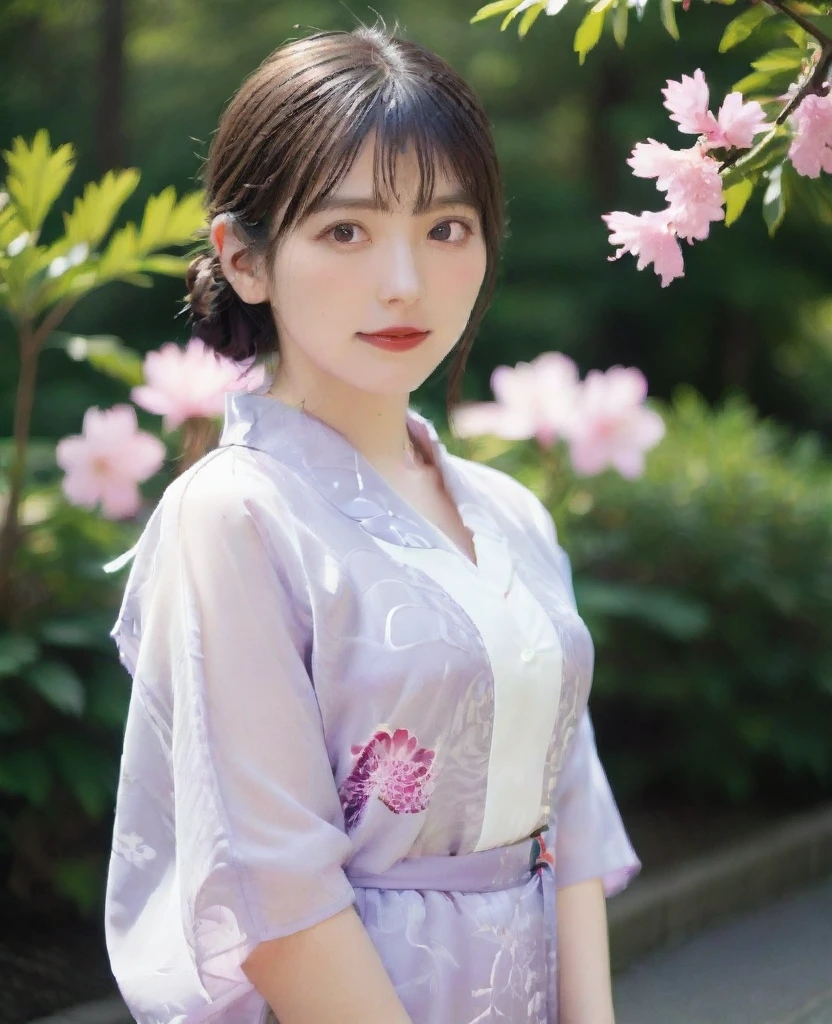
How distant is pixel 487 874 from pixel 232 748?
1.28ft

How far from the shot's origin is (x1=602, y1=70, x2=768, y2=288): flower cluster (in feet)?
5.04

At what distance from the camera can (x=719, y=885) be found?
395 centimetres

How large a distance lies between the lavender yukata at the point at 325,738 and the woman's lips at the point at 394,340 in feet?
0.51

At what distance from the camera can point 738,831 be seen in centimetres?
438

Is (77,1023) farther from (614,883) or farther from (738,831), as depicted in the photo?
(738,831)

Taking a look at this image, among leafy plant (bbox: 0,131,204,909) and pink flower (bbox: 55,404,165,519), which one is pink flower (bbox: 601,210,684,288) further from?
pink flower (bbox: 55,404,165,519)

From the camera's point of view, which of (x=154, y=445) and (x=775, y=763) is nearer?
(x=154, y=445)

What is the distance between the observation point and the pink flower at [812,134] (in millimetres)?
1496

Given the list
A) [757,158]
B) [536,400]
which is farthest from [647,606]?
[757,158]

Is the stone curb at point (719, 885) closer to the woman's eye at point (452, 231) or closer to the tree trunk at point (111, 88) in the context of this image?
the woman's eye at point (452, 231)

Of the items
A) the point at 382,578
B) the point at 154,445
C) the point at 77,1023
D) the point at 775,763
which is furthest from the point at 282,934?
the point at 775,763

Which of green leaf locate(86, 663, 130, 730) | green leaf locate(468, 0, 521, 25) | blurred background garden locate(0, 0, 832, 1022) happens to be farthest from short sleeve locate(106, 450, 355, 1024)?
green leaf locate(86, 663, 130, 730)

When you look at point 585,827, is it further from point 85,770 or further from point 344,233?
point 85,770

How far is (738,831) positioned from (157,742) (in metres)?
3.22
